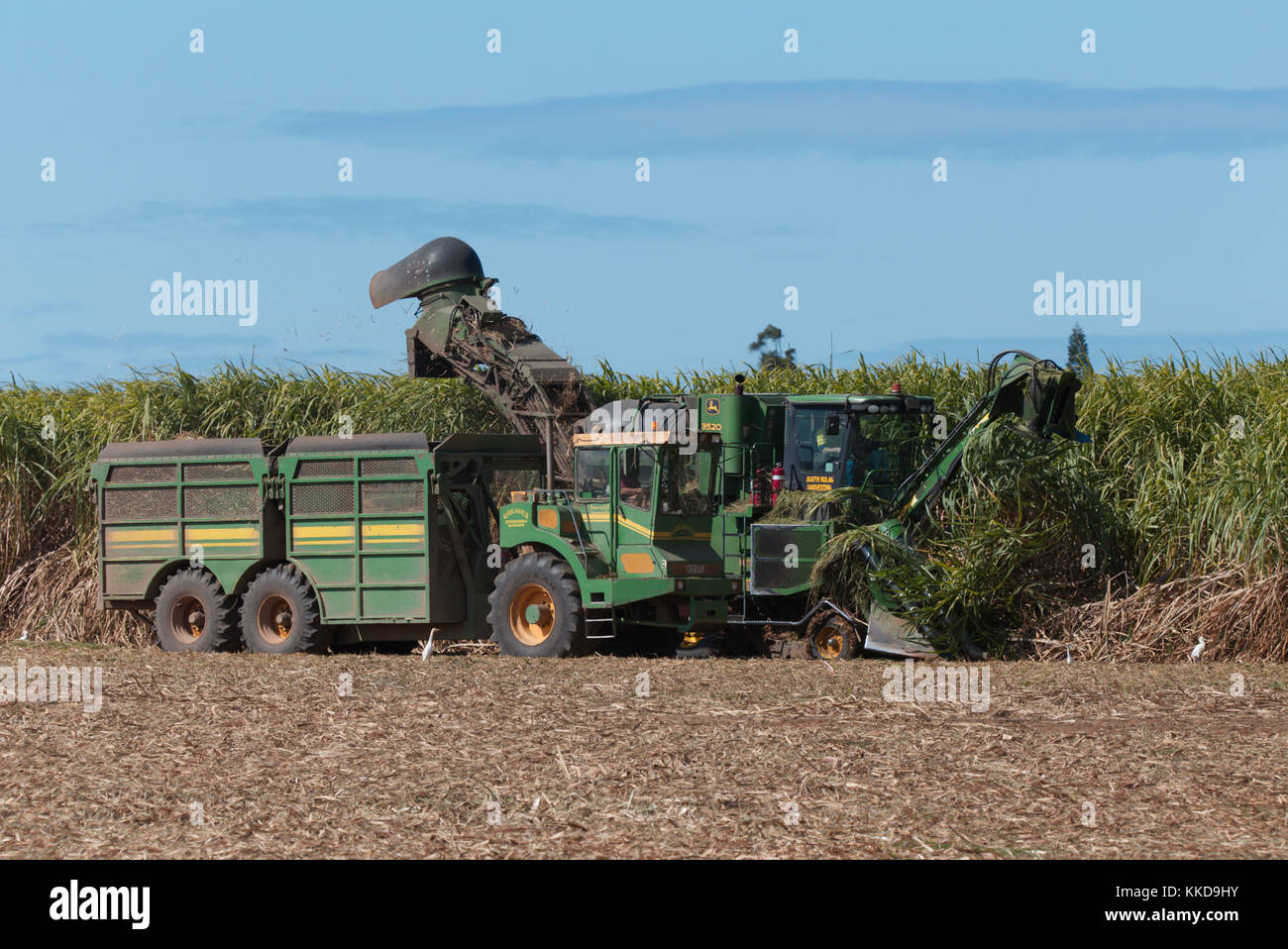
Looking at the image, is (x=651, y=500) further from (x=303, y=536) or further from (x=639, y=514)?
(x=303, y=536)

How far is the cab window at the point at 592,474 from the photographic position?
16172 millimetres

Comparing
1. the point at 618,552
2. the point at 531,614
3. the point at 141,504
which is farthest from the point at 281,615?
the point at 618,552

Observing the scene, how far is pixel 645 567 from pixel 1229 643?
235 inches

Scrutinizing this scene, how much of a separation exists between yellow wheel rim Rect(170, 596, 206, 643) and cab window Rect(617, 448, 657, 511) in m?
5.47

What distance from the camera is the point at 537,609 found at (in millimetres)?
16234

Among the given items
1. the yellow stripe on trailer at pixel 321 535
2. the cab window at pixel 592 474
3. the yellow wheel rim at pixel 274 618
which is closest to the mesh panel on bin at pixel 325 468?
the yellow stripe on trailer at pixel 321 535

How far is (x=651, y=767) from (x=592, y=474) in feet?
23.0

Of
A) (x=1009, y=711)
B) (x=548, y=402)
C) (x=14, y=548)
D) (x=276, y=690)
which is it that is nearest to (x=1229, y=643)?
(x=1009, y=711)

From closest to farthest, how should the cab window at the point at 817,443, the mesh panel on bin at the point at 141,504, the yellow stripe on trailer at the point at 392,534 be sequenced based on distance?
the cab window at the point at 817,443
the yellow stripe on trailer at the point at 392,534
the mesh panel on bin at the point at 141,504

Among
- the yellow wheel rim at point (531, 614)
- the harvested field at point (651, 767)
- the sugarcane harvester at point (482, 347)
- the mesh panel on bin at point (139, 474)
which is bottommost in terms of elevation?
the harvested field at point (651, 767)

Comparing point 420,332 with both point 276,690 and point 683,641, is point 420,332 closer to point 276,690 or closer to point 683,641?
point 683,641

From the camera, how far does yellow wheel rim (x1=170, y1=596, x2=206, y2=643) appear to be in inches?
714

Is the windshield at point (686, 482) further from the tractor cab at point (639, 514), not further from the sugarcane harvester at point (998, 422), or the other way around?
the sugarcane harvester at point (998, 422)

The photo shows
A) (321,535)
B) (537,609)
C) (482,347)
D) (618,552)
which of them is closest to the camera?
(618,552)
